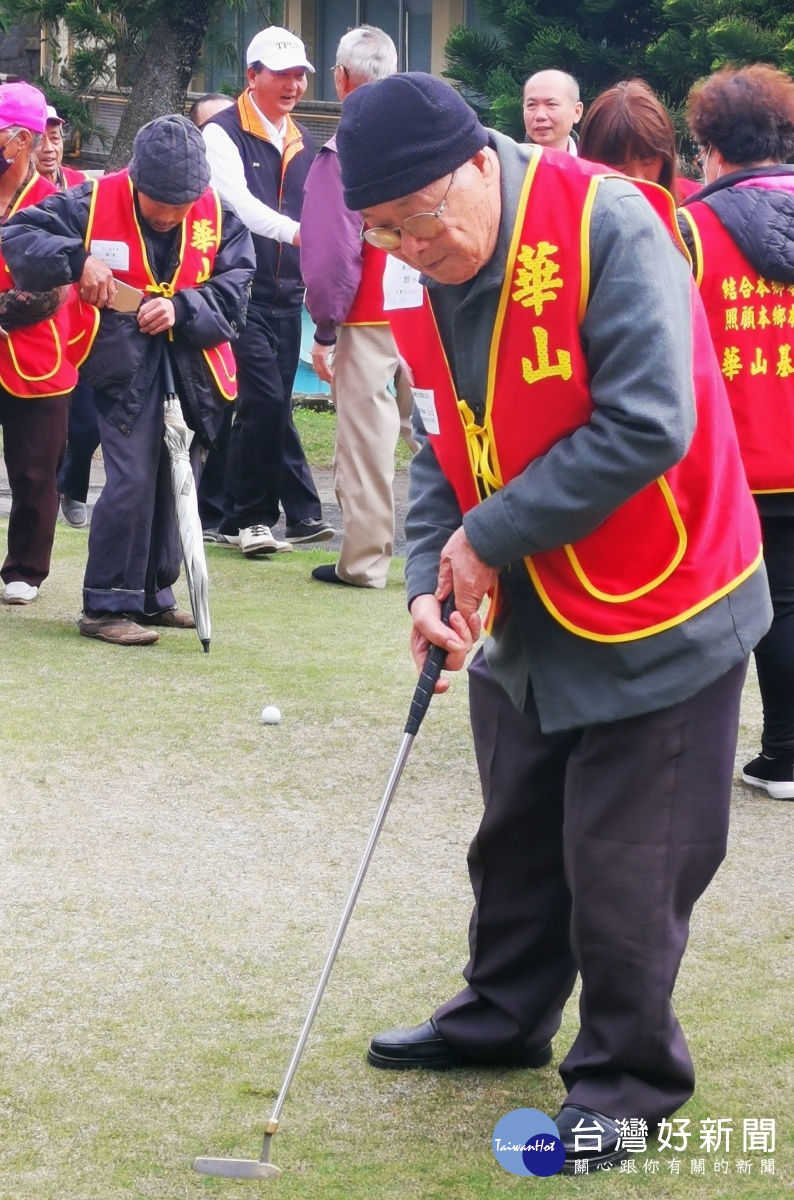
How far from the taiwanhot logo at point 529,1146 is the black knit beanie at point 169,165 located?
12.1 ft

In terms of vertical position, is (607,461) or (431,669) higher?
(607,461)

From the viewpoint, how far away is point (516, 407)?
2404 millimetres

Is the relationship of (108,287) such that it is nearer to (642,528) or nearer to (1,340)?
(1,340)

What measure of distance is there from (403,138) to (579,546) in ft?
2.10

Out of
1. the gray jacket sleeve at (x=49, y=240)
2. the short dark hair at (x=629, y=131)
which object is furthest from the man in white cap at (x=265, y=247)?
the short dark hair at (x=629, y=131)

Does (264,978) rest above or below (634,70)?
below

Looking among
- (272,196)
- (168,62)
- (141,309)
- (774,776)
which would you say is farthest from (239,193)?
(168,62)

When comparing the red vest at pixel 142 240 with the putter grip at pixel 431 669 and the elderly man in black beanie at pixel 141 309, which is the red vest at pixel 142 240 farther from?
the putter grip at pixel 431 669

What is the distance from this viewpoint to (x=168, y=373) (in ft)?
19.0

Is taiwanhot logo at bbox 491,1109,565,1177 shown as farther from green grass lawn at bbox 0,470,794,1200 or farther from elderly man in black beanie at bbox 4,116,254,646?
elderly man in black beanie at bbox 4,116,254,646

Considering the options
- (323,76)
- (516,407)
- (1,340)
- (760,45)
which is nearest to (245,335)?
(1,340)

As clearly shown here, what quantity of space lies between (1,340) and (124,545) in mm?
962

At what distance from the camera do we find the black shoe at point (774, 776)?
4395 mm

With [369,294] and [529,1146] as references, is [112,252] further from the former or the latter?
[529,1146]
